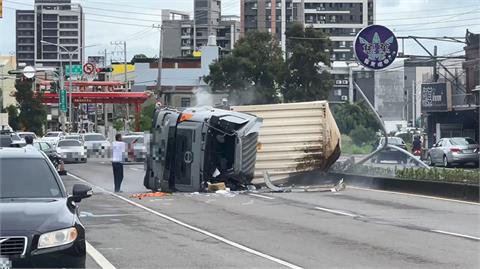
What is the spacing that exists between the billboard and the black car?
45.9m

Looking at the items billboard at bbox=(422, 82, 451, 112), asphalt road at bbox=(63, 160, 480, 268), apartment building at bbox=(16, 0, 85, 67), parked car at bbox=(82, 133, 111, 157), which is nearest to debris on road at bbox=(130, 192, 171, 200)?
asphalt road at bbox=(63, 160, 480, 268)

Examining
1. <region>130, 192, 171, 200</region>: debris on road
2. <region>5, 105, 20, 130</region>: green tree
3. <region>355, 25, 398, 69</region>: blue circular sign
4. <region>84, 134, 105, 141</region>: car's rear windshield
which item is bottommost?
<region>130, 192, 171, 200</region>: debris on road

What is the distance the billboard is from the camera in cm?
5331

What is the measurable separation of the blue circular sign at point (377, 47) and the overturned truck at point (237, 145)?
2032mm

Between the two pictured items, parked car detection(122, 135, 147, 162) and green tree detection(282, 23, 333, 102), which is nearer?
parked car detection(122, 135, 147, 162)

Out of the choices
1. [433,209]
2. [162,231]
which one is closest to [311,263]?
[162,231]

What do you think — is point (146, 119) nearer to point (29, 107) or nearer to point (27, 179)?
Answer: point (29, 107)

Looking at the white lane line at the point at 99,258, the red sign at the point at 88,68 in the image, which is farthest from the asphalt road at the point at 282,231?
the red sign at the point at 88,68

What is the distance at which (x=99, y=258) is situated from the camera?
11.6m

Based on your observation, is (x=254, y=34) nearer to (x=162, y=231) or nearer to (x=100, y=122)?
(x=162, y=231)

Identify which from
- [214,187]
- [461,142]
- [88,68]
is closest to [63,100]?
[88,68]

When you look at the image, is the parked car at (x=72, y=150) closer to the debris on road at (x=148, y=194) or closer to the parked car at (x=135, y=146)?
the parked car at (x=135, y=146)

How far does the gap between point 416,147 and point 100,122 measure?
265ft

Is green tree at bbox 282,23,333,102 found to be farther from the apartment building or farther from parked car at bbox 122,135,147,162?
the apartment building
